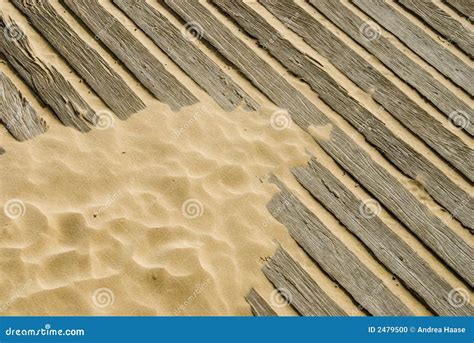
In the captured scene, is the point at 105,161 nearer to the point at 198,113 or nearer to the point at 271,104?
the point at 198,113

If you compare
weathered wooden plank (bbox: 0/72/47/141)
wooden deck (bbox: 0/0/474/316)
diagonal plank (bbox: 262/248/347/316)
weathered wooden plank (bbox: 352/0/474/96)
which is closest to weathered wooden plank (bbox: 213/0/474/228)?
wooden deck (bbox: 0/0/474/316)

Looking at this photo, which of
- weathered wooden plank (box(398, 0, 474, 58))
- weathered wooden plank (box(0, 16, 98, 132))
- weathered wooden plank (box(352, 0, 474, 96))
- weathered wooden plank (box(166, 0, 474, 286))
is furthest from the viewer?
weathered wooden plank (box(398, 0, 474, 58))

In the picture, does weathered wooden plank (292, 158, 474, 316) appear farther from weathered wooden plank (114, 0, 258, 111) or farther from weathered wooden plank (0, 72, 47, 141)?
weathered wooden plank (0, 72, 47, 141)

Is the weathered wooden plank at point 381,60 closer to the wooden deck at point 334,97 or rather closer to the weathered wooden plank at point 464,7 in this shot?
the wooden deck at point 334,97

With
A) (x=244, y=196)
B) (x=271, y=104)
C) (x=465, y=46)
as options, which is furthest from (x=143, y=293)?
(x=465, y=46)

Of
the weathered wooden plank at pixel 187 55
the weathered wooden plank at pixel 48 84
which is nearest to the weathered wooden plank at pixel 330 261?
the weathered wooden plank at pixel 187 55

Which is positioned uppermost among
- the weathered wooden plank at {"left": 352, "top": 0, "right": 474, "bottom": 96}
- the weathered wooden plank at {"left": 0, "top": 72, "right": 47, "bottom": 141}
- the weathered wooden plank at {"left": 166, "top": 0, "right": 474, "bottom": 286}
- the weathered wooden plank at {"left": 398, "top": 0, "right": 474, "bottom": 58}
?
the weathered wooden plank at {"left": 398, "top": 0, "right": 474, "bottom": 58}
